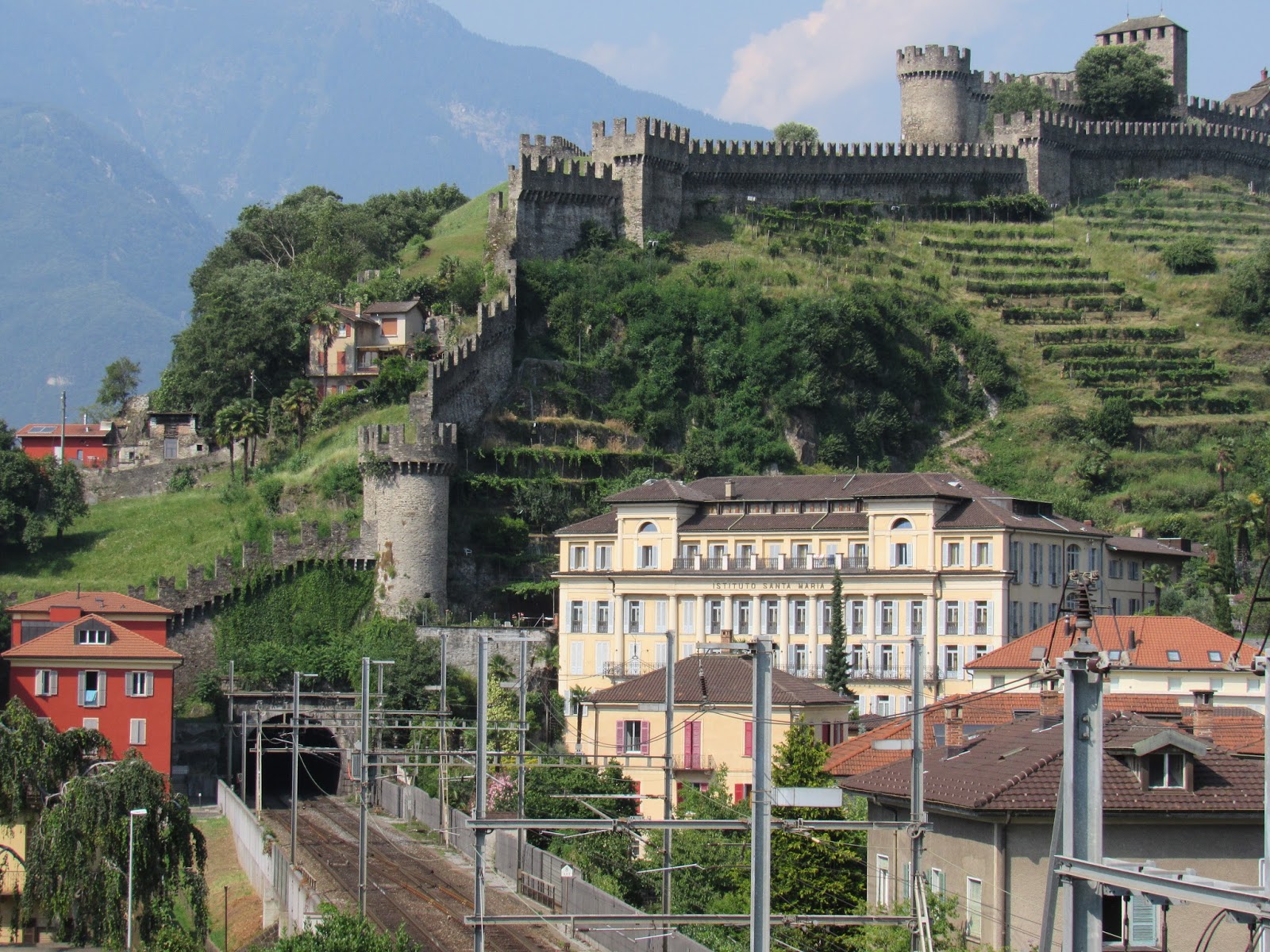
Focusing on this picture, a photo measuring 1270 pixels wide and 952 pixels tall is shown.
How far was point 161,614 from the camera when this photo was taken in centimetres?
7575

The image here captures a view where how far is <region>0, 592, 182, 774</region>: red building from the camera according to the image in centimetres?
7019

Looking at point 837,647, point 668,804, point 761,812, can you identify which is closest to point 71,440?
point 837,647

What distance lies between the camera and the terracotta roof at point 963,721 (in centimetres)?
4453

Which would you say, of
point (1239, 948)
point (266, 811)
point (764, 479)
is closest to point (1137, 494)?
point (764, 479)

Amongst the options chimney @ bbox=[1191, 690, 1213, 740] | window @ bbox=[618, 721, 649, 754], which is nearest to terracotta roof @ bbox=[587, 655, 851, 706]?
window @ bbox=[618, 721, 649, 754]

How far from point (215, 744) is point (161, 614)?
514cm

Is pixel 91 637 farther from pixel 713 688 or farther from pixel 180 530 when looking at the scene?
pixel 713 688

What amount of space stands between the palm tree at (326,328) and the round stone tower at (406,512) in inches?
525

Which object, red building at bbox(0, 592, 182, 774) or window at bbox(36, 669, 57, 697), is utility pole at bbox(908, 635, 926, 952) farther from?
window at bbox(36, 669, 57, 697)

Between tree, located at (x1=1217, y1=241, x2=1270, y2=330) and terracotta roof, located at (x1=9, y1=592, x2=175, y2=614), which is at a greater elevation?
tree, located at (x1=1217, y1=241, x2=1270, y2=330)

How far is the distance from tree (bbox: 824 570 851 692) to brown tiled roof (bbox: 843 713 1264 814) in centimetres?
3378

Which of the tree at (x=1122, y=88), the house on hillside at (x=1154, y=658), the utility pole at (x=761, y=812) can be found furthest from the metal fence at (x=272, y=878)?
the tree at (x=1122, y=88)

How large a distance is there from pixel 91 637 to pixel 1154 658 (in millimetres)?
34468

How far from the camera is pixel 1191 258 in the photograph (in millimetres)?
108312
